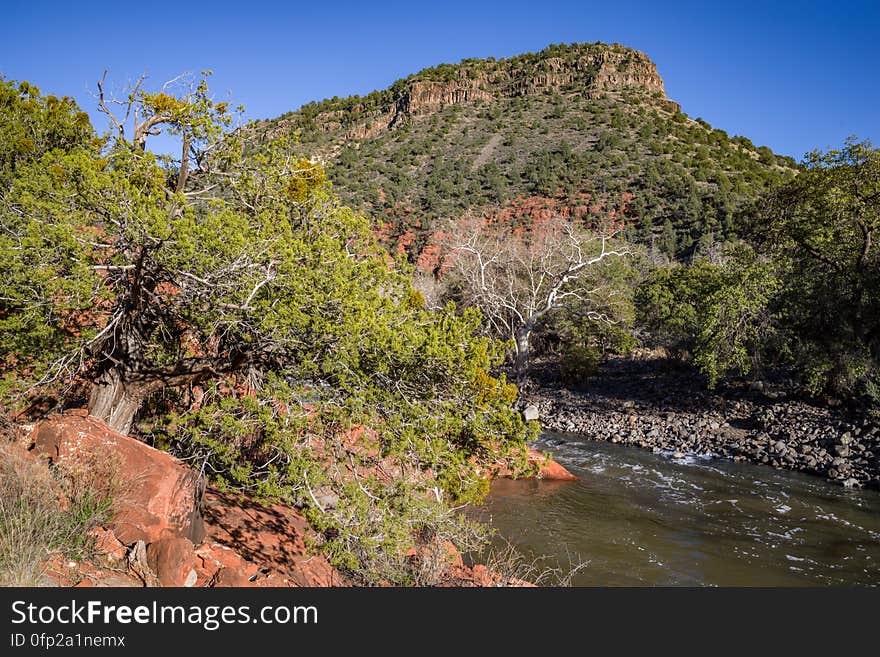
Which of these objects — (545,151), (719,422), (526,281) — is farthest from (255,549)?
(545,151)

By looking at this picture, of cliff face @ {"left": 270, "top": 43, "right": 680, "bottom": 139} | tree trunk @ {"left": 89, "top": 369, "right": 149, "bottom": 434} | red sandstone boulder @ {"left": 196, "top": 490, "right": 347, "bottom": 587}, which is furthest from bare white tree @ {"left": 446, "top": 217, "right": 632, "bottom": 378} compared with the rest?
cliff face @ {"left": 270, "top": 43, "right": 680, "bottom": 139}

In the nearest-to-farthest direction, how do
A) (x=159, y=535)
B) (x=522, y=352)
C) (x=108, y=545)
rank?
(x=108, y=545) < (x=159, y=535) < (x=522, y=352)

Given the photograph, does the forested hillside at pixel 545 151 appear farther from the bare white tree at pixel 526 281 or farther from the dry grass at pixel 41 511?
the dry grass at pixel 41 511

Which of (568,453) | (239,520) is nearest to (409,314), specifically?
(239,520)

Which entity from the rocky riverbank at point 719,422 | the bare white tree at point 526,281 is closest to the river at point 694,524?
the rocky riverbank at point 719,422

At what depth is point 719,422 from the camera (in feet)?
49.9

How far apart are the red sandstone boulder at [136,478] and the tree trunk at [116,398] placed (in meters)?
0.71

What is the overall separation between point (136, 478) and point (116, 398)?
5.50 feet

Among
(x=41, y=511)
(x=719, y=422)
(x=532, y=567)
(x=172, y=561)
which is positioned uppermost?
(x=41, y=511)

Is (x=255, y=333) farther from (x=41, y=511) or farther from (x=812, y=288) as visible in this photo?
(x=812, y=288)

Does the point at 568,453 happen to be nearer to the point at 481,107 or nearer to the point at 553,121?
the point at 553,121

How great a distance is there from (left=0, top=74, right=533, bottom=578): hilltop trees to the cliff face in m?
56.5

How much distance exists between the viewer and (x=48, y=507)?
4.43m

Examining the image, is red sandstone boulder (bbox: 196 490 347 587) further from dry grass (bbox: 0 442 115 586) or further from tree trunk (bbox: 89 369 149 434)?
tree trunk (bbox: 89 369 149 434)
